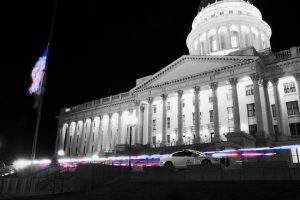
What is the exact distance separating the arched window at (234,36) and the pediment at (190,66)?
2322 centimetres

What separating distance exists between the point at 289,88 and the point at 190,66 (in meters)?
16.4

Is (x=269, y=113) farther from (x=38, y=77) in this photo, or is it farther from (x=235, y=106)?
(x=38, y=77)

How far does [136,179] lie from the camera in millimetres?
20875

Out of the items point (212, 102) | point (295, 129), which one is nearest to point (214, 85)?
point (212, 102)

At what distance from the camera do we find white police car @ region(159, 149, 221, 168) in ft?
74.4

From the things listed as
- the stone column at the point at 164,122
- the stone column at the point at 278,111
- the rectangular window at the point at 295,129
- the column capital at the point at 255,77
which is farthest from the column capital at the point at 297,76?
the stone column at the point at 164,122

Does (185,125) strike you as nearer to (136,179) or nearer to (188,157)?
(188,157)

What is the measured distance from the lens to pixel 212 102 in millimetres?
47625

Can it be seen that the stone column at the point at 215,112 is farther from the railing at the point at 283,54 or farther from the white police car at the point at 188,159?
the white police car at the point at 188,159

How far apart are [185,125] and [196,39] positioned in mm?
32379

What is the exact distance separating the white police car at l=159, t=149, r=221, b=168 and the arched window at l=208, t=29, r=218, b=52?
164 ft

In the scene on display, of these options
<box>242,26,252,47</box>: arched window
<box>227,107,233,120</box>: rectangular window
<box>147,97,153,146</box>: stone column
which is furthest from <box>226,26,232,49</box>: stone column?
<box>147,97,153,146</box>: stone column

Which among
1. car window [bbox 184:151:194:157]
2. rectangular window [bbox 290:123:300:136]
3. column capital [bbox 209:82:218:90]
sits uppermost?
column capital [bbox 209:82:218:90]

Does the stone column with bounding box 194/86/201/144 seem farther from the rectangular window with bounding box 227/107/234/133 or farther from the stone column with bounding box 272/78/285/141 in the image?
the stone column with bounding box 272/78/285/141
